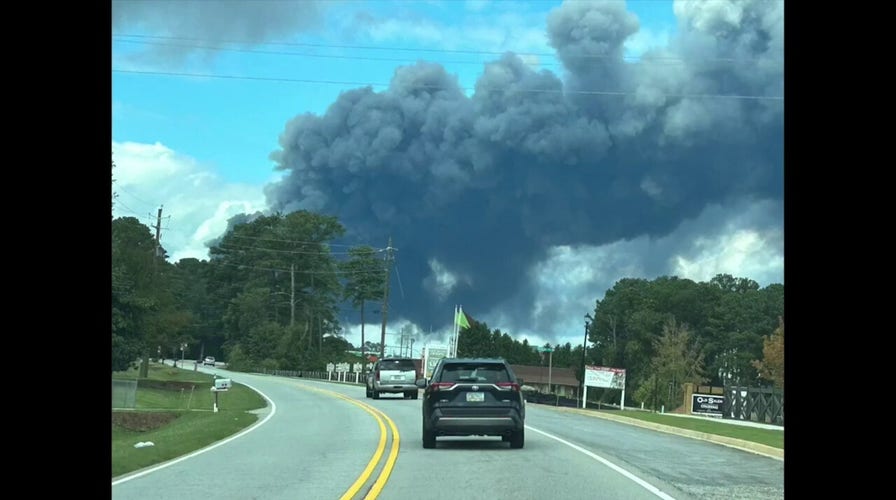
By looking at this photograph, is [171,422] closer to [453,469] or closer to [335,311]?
[453,469]

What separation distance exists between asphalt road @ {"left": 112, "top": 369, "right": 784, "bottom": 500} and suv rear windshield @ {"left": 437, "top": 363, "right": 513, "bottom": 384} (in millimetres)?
1388

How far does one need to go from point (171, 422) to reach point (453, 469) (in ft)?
81.3

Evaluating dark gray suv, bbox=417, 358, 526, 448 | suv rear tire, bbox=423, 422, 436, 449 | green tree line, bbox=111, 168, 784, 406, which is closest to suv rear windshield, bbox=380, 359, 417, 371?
dark gray suv, bbox=417, 358, 526, 448

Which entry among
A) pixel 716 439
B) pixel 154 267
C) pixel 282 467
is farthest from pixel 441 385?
pixel 154 267

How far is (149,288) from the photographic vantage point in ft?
208

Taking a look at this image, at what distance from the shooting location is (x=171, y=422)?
124 ft

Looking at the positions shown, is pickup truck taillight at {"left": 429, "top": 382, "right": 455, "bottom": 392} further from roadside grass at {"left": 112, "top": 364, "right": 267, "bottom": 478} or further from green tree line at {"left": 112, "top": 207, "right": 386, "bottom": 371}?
green tree line at {"left": 112, "top": 207, "right": 386, "bottom": 371}

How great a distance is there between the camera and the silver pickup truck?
50.2 m

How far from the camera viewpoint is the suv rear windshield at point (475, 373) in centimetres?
1984
